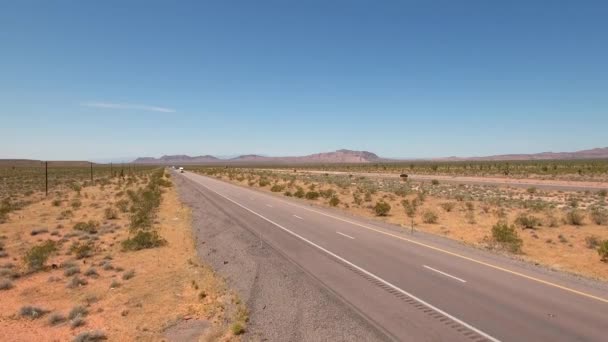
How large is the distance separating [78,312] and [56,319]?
465mm

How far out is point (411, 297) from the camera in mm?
10234

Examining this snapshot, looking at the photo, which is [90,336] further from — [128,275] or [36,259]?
[36,259]

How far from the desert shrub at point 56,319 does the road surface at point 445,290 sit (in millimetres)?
6572

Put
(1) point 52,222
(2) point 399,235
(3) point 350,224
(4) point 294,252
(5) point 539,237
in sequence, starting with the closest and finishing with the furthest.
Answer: (4) point 294,252 → (2) point 399,235 → (5) point 539,237 → (3) point 350,224 → (1) point 52,222

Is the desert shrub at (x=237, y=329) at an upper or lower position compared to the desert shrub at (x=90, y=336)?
upper

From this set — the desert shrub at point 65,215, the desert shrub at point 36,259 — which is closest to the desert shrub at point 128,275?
the desert shrub at point 36,259

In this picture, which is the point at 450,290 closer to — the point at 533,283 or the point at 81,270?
the point at 533,283

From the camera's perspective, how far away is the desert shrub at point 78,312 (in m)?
9.75

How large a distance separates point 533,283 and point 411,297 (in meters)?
4.13

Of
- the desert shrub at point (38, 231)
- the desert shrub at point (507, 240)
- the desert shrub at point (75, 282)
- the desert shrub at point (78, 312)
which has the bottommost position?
the desert shrub at point (38, 231)

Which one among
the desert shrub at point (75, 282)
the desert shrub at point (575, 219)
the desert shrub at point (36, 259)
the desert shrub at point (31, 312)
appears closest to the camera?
the desert shrub at point (31, 312)

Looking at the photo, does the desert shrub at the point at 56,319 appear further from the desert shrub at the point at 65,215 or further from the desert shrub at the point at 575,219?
the desert shrub at the point at 575,219

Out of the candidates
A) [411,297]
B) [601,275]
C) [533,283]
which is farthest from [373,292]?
[601,275]

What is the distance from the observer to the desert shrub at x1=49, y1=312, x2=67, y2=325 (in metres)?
→ 9.56
